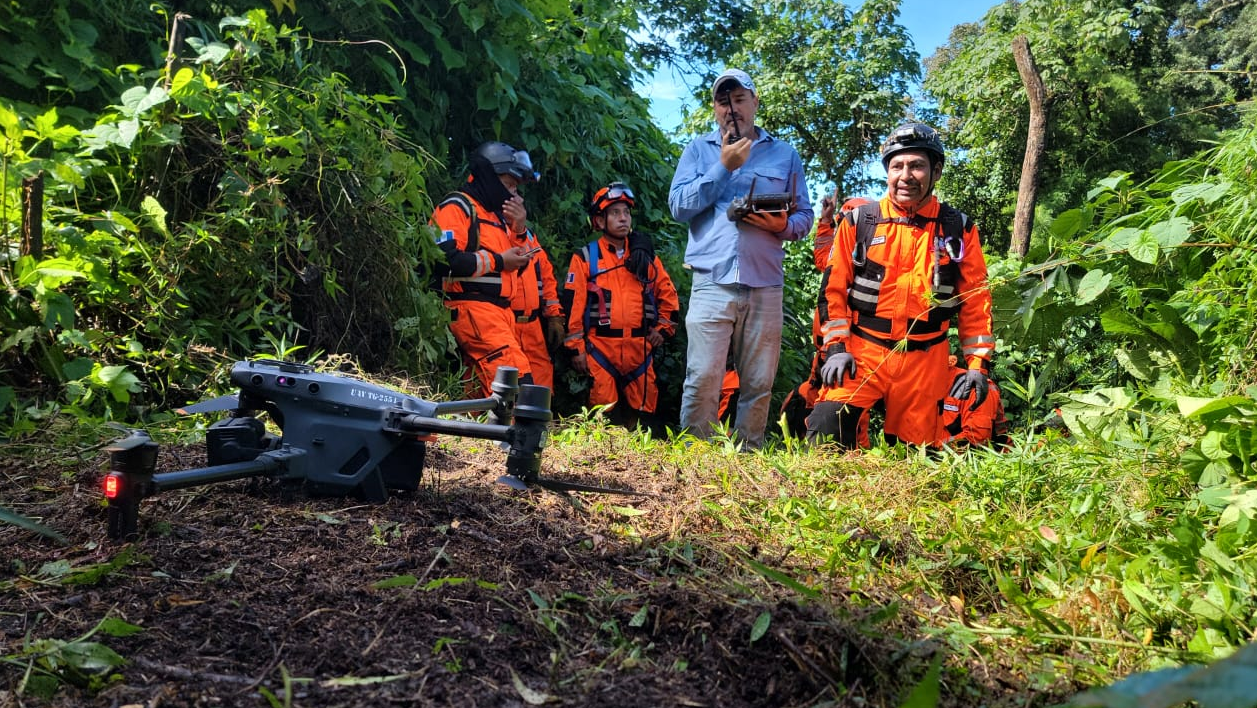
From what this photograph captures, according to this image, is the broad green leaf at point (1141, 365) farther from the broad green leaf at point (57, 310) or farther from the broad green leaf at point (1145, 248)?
the broad green leaf at point (57, 310)

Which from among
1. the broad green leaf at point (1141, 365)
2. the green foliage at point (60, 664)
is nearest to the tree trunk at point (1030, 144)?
the broad green leaf at point (1141, 365)

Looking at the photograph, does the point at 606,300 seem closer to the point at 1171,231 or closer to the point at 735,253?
the point at 735,253

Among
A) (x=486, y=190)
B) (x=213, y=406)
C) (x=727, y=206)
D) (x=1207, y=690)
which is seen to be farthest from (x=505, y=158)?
(x=1207, y=690)

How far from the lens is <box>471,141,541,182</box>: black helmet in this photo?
632 centimetres

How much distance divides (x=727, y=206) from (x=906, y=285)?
4.46 feet

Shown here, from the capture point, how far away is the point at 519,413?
2.64 meters

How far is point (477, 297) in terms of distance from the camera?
6.23 meters

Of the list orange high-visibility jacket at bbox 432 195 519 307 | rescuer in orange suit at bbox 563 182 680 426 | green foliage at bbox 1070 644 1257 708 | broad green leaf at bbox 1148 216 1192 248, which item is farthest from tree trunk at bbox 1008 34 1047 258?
green foliage at bbox 1070 644 1257 708

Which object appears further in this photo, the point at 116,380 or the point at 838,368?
the point at 838,368

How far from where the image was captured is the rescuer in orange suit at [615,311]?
704cm

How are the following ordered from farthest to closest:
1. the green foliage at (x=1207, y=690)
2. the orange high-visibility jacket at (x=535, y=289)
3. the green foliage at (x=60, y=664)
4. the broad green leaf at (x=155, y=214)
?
the orange high-visibility jacket at (x=535, y=289) < the broad green leaf at (x=155, y=214) < the green foliage at (x=60, y=664) < the green foliage at (x=1207, y=690)

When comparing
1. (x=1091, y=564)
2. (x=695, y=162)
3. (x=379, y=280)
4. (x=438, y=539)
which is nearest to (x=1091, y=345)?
(x=1091, y=564)

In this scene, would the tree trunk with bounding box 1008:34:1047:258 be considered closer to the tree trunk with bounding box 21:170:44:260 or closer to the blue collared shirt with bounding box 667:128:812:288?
the blue collared shirt with bounding box 667:128:812:288

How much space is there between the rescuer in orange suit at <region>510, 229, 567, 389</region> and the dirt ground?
4.07m
